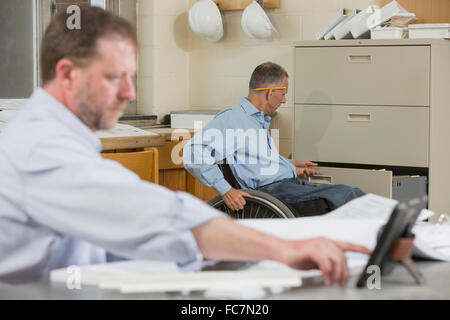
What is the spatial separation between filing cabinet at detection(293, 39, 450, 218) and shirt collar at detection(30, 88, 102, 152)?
83.6 inches

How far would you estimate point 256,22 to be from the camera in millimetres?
4039

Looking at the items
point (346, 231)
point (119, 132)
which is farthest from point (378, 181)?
point (346, 231)

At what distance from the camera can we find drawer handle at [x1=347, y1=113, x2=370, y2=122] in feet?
11.0

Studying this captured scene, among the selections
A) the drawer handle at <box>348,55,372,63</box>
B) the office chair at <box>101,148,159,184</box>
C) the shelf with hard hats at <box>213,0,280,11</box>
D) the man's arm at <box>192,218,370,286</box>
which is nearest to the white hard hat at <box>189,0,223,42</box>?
the shelf with hard hats at <box>213,0,280,11</box>

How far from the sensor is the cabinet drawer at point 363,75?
3229 millimetres

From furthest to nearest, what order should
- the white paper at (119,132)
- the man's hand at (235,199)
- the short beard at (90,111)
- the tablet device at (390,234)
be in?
the white paper at (119,132) < the man's hand at (235,199) < the short beard at (90,111) < the tablet device at (390,234)

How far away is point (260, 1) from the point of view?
163 inches

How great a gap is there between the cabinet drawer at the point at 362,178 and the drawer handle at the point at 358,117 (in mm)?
281

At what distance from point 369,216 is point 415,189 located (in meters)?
1.93

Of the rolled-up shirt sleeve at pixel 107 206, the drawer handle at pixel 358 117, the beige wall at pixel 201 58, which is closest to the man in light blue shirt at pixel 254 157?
the drawer handle at pixel 358 117

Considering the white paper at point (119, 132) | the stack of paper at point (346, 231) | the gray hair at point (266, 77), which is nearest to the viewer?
the stack of paper at point (346, 231)

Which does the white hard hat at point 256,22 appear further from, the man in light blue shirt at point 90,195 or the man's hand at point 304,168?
the man in light blue shirt at point 90,195

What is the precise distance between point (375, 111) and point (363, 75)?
0.60 ft
